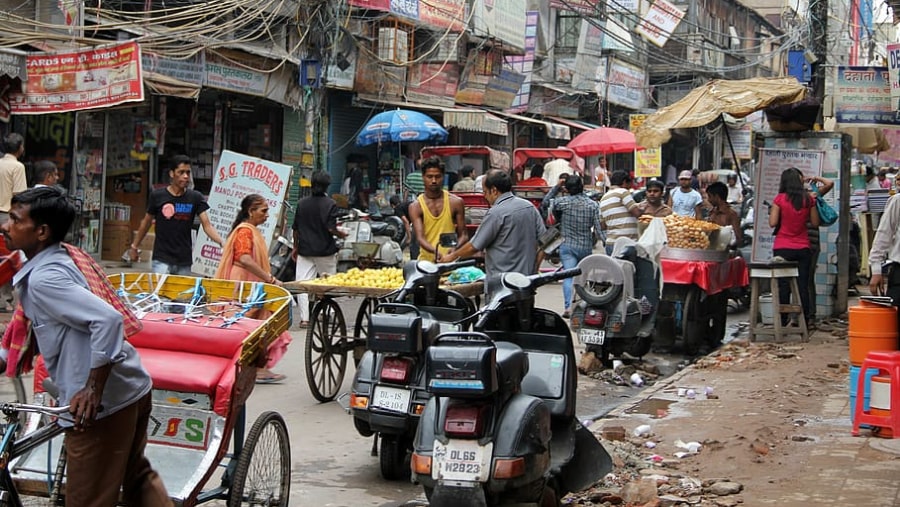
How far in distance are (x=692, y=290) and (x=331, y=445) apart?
17.8ft

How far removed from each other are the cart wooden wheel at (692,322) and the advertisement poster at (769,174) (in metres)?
2.16

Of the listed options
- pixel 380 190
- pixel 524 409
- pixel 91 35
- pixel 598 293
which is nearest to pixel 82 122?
pixel 91 35

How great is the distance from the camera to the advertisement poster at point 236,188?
12523 mm

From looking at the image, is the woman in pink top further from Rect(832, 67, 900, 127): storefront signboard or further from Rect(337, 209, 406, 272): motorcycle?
Rect(337, 209, 406, 272): motorcycle

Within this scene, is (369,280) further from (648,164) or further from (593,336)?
(648,164)

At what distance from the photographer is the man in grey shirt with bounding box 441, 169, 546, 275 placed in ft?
26.3

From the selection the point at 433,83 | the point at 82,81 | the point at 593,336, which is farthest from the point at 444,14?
the point at 593,336

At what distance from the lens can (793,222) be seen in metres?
12.0

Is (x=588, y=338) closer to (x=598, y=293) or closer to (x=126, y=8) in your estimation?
(x=598, y=293)

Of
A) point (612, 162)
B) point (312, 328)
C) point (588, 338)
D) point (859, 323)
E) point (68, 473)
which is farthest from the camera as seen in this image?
point (612, 162)

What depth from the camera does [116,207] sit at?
17.7 meters

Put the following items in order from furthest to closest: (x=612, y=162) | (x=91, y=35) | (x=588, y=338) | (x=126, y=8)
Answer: (x=612, y=162) → (x=126, y=8) → (x=91, y=35) → (x=588, y=338)

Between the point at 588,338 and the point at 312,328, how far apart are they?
2.90 metres

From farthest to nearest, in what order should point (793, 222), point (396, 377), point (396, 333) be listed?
point (793, 222), point (396, 377), point (396, 333)
